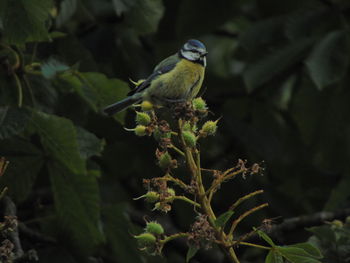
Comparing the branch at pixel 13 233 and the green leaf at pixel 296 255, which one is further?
the branch at pixel 13 233

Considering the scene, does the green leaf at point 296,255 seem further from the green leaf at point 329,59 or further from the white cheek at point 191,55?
the green leaf at point 329,59

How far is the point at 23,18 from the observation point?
3949mm

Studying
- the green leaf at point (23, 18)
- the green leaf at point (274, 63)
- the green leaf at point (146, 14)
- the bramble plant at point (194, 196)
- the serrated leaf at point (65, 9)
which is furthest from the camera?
the green leaf at point (274, 63)

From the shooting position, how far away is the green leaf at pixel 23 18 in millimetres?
3883

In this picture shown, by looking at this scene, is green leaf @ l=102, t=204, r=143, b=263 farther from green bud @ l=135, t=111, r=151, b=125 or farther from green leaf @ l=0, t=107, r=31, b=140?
green bud @ l=135, t=111, r=151, b=125

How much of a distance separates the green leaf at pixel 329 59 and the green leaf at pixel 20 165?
183cm

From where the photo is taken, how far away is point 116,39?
598 centimetres

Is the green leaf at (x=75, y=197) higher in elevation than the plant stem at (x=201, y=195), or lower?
lower

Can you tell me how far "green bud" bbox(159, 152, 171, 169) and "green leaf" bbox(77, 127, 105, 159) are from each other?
136 centimetres

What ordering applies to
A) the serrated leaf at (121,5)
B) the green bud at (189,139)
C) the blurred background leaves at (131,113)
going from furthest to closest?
the serrated leaf at (121,5)
the blurred background leaves at (131,113)
the green bud at (189,139)

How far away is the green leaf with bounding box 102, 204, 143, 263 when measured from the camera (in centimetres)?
480

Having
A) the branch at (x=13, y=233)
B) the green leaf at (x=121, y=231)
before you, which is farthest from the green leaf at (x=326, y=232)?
the branch at (x=13, y=233)

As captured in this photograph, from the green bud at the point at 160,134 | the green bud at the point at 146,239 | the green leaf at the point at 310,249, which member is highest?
the green bud at the point at 160,134

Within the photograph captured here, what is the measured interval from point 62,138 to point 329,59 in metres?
2.02
